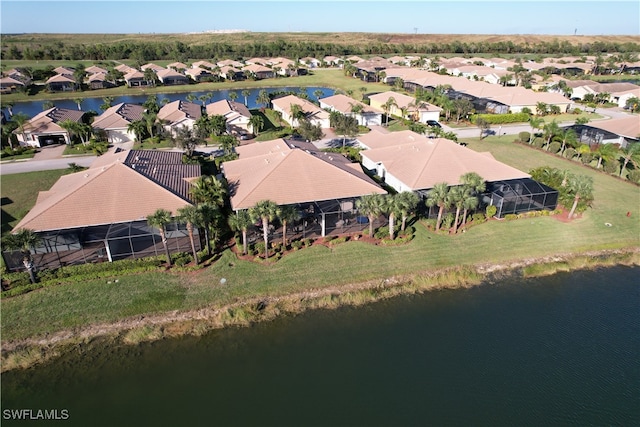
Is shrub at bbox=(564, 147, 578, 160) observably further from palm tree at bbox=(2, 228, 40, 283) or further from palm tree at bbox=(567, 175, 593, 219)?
palm tree at bbox=(2, 228, 40, 283)

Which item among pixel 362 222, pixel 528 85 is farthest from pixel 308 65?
pixel 362 222

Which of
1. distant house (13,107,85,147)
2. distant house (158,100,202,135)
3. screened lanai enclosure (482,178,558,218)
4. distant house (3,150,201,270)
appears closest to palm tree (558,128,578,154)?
screened lanai enclosure (482,178,558,218)

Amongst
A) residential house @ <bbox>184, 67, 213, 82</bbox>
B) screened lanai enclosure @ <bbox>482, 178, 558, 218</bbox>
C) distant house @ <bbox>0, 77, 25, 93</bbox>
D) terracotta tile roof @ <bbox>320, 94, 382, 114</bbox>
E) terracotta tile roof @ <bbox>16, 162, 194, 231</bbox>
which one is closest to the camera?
terracotta tile roof @ <bbox>16, 162, 194, 231</bbox>

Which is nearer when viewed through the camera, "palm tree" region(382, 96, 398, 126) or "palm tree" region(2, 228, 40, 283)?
"palm tree" region(2, 228, 40, 283)

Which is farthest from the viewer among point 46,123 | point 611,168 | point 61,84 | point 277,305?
point 61,84

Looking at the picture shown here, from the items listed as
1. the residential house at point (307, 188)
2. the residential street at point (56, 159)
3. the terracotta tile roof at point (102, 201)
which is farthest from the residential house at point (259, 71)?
the terracotta tile roof at point (102, 201)

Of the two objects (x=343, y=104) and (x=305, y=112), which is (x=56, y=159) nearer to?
(x=305, y=112)

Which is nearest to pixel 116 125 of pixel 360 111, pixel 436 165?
pixel 360 111

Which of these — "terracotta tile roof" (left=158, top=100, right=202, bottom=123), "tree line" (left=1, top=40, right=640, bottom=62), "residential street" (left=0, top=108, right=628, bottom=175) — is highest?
"tree line" (left=1, top=40, right=640, bottom=62)
